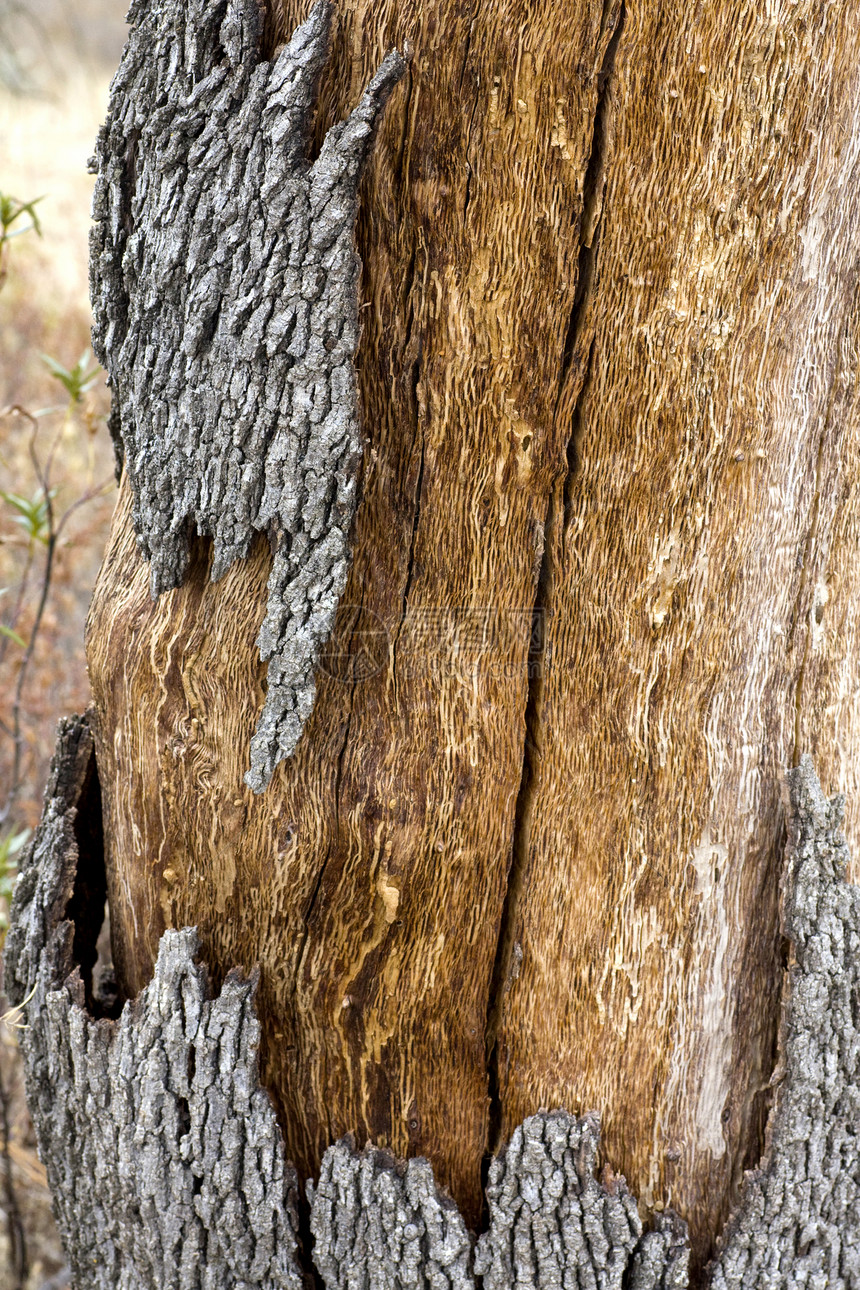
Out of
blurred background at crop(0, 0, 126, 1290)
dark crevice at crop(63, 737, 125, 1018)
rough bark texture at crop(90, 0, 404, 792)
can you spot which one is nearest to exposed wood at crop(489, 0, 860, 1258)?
rough bark texture at crop(90, 0, 404, 792)

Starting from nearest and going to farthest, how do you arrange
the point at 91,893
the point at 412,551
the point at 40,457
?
the point at 412,551 → the point at 91,893 → the point at 40,457

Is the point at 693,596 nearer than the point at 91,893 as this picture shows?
Yes

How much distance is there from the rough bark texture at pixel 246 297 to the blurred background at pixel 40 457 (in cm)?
84

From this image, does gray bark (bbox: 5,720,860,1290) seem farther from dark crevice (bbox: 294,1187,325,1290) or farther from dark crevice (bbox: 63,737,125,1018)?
dark crevice (bbox: 63,737,125,1018)

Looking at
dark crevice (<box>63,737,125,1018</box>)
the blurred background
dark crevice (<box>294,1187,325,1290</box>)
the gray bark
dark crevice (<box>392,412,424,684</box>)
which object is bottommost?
dark crevice (<box>294,1187,325,1290</box>)

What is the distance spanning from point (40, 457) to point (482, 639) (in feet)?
15.4

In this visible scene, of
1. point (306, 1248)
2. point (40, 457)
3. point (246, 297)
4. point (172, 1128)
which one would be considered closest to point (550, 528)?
point (246, 297)

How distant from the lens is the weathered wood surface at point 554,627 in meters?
1.27

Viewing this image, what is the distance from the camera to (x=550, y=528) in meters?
1.38

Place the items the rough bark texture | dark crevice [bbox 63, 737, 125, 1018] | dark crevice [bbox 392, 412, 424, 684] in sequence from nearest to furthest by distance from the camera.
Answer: the rough bark texture → dark crevice [bbox 392, 412, 424, 684] → dark crevice [bbox 63, 737, 125, 1018]

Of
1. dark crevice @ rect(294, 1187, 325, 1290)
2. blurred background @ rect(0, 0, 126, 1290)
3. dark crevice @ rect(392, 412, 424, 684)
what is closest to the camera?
dark crevice @ rect(392, 412, 424, 684)

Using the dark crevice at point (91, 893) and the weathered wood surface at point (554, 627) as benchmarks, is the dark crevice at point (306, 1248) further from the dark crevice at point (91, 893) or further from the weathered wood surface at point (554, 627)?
the dark crevice at point (91, 893)

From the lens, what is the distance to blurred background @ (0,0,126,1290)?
98.0 inches

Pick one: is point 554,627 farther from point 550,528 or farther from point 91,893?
point 91,893
